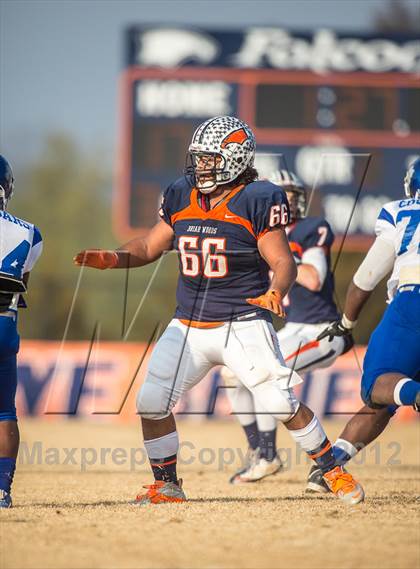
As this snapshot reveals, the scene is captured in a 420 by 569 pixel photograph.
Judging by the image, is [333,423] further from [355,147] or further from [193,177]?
[193,177]

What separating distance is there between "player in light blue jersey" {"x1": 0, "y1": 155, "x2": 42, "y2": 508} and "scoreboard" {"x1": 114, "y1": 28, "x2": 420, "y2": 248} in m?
8.51

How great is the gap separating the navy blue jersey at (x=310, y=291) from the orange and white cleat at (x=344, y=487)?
2.24 meters

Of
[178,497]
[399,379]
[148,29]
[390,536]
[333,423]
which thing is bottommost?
[333,423]

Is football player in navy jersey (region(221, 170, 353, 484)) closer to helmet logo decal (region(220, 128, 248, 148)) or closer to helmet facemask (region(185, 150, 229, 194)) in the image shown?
helmet logo decal (region(220, 128, 248, 148))

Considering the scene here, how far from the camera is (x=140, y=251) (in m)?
6.66

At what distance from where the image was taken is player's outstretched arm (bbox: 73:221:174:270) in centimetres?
650

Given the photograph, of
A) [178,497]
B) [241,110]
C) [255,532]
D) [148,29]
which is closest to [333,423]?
[241,110]

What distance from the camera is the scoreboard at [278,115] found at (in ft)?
48.4

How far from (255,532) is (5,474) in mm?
1687

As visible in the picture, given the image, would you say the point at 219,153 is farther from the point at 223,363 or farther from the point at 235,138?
the point at 223,363

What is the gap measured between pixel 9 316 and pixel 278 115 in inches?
380

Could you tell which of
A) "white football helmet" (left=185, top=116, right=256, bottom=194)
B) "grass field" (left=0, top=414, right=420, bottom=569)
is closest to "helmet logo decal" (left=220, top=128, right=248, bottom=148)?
"white football helmet" (left=185, top=116, right=256, bottom=194)

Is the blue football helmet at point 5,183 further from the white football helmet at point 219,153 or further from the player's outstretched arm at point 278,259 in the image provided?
the player's outstretched arm at point 278,259

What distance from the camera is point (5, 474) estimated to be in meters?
6.00
